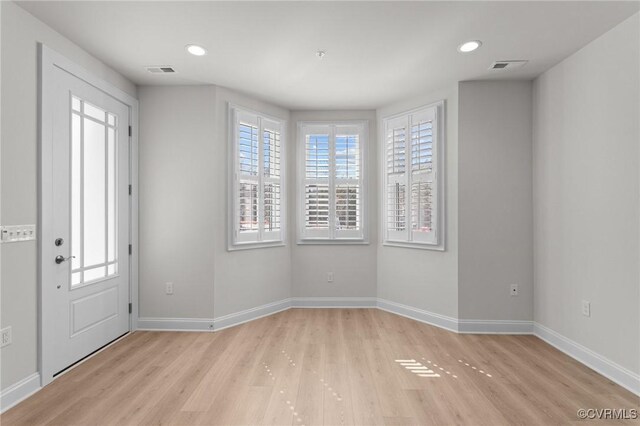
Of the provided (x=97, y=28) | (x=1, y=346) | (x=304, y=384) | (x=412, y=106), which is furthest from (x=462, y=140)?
(x=1, y=346)

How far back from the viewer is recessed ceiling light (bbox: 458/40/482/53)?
8.64ft

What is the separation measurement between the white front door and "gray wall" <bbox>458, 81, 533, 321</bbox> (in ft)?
11.7

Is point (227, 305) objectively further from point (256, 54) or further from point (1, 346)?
point (256, 54)

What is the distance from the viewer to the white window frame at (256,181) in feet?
12.0

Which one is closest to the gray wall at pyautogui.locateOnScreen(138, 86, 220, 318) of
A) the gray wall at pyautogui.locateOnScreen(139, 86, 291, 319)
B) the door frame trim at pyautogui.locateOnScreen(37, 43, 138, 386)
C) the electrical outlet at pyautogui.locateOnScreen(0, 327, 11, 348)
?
the gray wall at pyautogui.locateOnScreen(139, 86, 291, 319)

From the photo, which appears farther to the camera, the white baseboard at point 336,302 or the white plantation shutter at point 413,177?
the white baseboard at point 336,302

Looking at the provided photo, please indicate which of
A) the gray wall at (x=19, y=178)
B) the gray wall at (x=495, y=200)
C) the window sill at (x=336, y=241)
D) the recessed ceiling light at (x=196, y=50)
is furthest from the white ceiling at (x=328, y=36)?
the window sill at (x=336, y=241)

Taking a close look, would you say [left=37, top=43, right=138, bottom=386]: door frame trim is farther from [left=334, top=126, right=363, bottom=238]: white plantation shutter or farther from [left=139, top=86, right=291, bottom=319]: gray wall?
[left=334, top=126, right=363, bottom=238]: white plantation shutter

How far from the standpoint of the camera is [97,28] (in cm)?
245

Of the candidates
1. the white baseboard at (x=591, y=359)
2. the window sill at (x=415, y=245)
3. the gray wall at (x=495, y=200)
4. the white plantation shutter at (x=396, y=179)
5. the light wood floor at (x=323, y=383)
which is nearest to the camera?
the light wood floor at (x=323, y=383)

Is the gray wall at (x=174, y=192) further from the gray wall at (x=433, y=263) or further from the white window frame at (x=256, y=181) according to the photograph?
the gray wall at (x=433, y=263)

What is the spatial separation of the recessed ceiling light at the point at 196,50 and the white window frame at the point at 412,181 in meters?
2.35

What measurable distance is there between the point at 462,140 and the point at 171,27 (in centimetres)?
293

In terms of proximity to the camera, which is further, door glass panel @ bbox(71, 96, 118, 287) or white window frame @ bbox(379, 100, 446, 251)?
white window frame @ bbox(379, 100, 446, 251)
